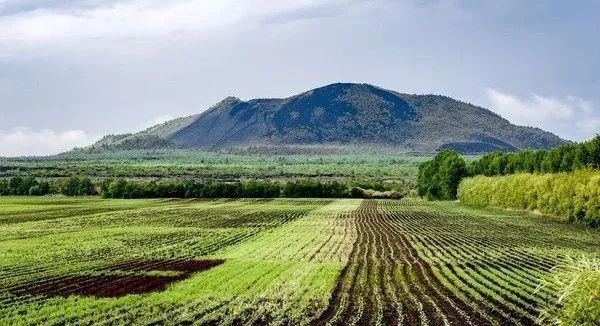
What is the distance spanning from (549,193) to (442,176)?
60630mm

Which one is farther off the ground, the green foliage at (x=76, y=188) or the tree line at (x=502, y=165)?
the tree line at (x=502, y=165)

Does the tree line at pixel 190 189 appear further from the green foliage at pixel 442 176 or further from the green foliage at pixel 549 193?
the green foliage at pixel 549 193

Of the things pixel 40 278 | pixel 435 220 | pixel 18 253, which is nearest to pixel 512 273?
pixel 40 278

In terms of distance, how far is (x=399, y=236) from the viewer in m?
59.8

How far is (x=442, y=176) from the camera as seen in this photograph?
14138cm

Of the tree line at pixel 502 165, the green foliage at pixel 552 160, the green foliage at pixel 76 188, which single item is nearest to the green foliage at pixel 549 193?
the green foliage at pixel 552 160

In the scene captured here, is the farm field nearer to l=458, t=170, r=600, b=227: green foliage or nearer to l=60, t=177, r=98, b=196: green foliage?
l=458, t=170, r=600, b=227: green foliage

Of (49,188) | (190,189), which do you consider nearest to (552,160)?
(190,189)

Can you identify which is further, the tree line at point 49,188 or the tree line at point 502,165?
the tree line at point 49,188

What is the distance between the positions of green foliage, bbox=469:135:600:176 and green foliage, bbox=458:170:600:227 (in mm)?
2365

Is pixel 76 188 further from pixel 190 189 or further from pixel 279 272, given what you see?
pixel 279 272

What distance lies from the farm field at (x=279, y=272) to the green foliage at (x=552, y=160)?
11.8 meters

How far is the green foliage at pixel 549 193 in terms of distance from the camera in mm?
67875

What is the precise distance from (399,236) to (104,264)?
27580mm
